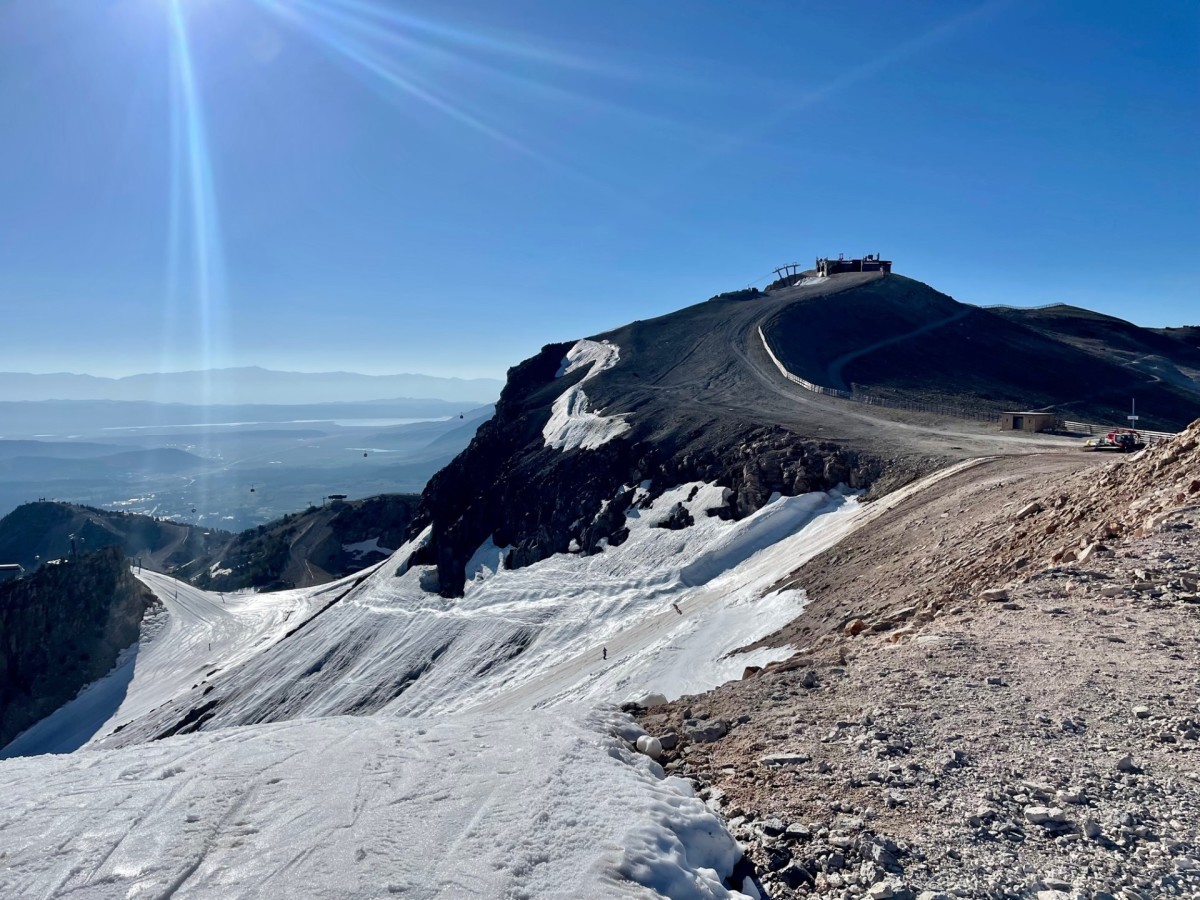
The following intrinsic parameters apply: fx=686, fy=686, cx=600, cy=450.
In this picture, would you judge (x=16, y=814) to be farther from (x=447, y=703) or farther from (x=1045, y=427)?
(x=1045, y=427)

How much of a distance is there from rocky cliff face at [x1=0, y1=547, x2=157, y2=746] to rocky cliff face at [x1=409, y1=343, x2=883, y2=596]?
24571 mm

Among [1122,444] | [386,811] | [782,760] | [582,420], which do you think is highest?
[582,420]

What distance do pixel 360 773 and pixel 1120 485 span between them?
1246cm

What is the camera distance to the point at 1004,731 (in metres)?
6.07

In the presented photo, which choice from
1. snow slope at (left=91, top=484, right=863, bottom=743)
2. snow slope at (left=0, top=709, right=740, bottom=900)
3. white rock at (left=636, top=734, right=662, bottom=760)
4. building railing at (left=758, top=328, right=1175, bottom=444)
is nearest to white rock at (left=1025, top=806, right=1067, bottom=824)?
snow slope at (left=0, top=709, right=740, bottom=900)

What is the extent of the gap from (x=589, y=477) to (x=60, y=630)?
1715 inches

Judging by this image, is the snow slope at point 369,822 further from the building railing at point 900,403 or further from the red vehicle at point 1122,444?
the building railing at point 900,403

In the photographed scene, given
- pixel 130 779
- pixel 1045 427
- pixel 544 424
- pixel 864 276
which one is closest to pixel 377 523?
pixel 544 424

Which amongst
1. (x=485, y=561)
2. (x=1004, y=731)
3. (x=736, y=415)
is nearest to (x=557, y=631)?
(x=485, y=561)

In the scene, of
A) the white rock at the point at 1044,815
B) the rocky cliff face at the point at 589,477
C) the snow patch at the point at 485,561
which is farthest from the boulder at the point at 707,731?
the snow patch at the point at 485,561

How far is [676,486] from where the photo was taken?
32.0 meters

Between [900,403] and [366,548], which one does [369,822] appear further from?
[366,548]

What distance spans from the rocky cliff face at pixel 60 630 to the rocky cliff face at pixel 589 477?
24.6 m

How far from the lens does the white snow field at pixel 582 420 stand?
130ft
